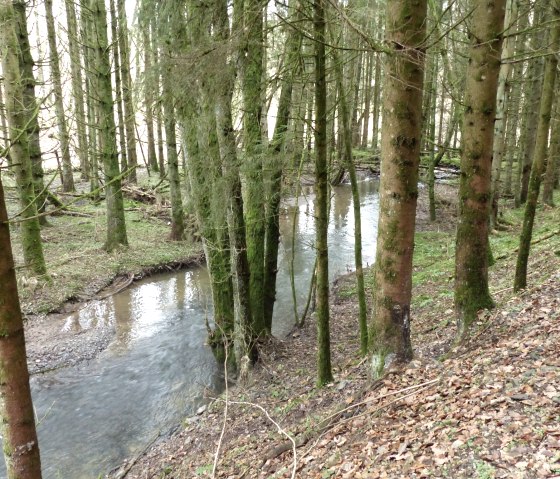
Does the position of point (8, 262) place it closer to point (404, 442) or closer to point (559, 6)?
point (404, 442)

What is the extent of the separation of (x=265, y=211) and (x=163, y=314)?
14.3ft

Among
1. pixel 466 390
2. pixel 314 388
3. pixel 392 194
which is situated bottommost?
pixel 314 388

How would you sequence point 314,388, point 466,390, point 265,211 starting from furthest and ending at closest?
point 265,211, point 314,388, point 466,390

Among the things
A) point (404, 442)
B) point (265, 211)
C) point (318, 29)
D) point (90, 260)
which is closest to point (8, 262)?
point (404, 442)

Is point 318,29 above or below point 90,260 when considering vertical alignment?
above

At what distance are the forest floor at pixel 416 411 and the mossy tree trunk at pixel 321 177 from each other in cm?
54

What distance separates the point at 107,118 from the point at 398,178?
36.1ft

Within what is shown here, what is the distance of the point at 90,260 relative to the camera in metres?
12.6

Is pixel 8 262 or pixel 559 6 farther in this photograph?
pixel 559 6

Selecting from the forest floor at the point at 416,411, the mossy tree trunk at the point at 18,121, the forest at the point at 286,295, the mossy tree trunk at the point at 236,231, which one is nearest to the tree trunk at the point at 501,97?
the forest at the point at 286,295

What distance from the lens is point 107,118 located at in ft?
42.0

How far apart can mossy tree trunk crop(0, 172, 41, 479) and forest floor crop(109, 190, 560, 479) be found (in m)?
1.44

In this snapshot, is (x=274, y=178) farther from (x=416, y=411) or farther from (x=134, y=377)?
(x=416, y=411)

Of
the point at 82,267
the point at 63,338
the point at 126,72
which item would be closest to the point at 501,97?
the point at 63,338
